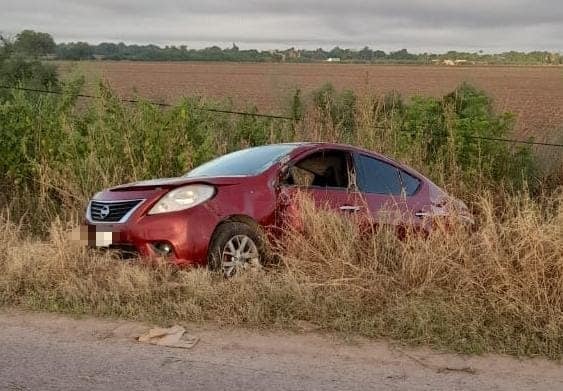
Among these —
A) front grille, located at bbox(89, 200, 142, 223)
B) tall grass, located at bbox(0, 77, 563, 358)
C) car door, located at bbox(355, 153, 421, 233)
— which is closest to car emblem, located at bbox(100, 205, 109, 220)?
front grille, located at bbox(89, 200, 142, 223)

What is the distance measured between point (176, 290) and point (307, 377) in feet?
6.42

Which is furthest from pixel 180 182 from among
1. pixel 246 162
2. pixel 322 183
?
pixel 322 183

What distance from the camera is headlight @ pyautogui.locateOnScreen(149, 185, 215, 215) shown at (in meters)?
6.95

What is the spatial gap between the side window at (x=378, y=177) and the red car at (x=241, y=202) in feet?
0.04

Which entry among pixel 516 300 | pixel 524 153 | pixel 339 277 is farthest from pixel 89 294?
pixel 524 153

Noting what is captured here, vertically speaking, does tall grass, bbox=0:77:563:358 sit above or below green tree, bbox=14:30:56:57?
below

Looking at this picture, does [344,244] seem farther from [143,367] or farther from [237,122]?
[237,122]

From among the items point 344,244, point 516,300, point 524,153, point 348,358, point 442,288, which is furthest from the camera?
point 524,153

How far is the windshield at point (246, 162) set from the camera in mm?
7707

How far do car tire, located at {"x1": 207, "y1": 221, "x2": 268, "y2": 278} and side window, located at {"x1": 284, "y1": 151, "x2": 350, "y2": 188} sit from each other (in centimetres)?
77

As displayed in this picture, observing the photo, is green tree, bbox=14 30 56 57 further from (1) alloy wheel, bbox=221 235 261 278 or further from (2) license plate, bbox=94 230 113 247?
(1) alloy wheel, bbox=221 235 261 278

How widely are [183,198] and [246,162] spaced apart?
120 centimetres

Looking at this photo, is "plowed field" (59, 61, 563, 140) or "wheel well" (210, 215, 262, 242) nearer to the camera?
"wheel well" (210, 215, 262, 242)

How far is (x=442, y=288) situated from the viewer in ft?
20.7
